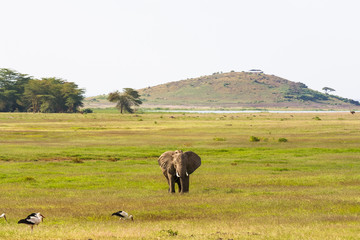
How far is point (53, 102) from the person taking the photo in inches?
6063

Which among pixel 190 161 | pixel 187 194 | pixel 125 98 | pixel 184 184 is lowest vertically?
pixel 187 194

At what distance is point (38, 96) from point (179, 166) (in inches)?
5088

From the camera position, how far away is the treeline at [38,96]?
504 feet

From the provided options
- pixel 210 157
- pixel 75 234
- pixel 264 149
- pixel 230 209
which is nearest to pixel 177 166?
pixel 230 209

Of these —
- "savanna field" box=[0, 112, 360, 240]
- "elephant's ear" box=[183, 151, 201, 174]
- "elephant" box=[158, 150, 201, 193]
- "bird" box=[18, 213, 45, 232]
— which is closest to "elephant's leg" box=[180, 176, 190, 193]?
"elephant" box=[158, 150, 201, 193]

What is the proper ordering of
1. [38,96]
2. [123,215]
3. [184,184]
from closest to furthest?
[123,215], [184,184], [38,96]

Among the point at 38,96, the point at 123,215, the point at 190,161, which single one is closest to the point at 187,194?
the point at 190,161

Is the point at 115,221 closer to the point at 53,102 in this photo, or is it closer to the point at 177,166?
the point at 177,166

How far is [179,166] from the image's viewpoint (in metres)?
24.3

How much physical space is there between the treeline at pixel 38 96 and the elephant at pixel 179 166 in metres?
128

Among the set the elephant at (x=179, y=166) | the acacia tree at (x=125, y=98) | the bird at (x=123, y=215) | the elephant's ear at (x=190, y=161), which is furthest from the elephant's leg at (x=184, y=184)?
the acacia tree at (x=125, y=98)

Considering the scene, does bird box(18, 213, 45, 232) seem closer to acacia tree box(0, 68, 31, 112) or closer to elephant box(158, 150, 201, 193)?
elephant box(158, 150, 201, 193)

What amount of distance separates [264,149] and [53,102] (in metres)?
114

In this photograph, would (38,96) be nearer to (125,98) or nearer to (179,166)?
(125,98)
